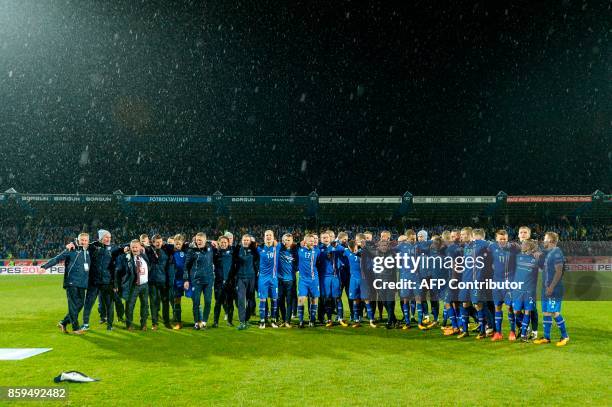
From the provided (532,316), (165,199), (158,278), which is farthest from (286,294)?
(165,199)

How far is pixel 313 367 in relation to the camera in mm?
7102

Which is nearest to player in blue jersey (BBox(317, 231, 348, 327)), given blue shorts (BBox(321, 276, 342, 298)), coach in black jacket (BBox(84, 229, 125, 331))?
blue shorts (BBox(321, 276, 342, 298))

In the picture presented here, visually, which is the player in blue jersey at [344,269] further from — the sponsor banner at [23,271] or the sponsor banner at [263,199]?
the sponsor banner at [263,199]

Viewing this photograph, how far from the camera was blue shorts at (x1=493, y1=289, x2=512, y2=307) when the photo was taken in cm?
945

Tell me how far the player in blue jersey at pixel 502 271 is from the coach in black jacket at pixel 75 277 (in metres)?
8.63

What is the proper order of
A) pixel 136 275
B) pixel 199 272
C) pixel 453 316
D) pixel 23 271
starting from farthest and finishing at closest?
pixel 23 271 < pixel 199 272 < pixel 136 275 < pixel 453 316

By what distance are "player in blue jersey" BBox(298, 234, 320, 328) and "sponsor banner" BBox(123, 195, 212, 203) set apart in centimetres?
3579

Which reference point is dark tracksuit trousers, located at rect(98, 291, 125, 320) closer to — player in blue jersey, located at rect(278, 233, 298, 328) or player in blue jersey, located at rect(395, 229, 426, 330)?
player in blue jersey, located at rect(278, 233, 298, 328)

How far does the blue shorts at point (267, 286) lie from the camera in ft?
35.1

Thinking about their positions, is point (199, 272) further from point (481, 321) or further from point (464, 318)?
point (481, 321)

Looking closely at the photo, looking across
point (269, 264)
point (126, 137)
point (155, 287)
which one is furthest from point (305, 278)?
point (126, 137)

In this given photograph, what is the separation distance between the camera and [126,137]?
164 feet

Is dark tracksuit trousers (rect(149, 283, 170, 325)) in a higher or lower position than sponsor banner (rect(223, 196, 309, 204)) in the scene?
lower

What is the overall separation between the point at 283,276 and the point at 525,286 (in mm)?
5110
